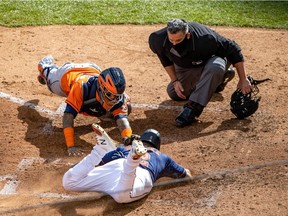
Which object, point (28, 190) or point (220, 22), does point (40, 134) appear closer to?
point (28, 190)

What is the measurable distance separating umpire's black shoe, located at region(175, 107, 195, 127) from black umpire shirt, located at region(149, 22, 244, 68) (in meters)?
0.78

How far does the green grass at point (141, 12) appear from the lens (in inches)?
503

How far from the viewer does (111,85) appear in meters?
7.83

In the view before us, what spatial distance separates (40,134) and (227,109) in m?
2.87

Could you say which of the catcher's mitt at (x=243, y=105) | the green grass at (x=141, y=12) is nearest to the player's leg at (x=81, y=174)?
the catcher's mitt at (x=243, y=105)

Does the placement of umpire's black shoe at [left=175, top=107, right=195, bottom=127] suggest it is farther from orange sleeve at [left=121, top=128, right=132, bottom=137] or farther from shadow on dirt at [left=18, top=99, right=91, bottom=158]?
shadow on dirt at [left=18, top=99, right=91, bottom=158]

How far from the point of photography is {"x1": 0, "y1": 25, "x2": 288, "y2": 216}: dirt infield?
6.88 metres

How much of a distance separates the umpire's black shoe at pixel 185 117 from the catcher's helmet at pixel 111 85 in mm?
1160

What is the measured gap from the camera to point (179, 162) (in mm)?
7801

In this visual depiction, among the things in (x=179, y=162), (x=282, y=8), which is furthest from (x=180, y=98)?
(x=282, y=8)

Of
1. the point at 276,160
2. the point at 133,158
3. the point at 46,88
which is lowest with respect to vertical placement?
the point at 46,88

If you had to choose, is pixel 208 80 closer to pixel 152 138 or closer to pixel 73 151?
pixel 152 138

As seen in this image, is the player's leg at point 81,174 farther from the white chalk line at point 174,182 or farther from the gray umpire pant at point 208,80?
the gray umpire pant at point 208,80

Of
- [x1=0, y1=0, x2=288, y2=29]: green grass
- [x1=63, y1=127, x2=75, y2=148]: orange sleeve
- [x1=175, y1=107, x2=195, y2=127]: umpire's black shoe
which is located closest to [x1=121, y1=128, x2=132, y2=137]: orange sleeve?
[x1=63, y1=127, x2=75, y2=148]: orange sleeve
